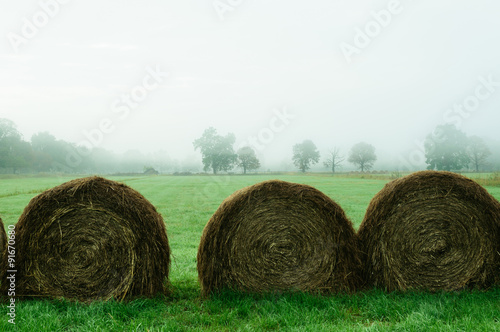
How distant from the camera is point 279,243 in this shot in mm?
5566

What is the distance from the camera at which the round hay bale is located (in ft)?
17.9

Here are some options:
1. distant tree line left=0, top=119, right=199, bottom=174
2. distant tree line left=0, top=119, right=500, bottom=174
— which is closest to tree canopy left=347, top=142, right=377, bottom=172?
distant tree line left=0, top=119, right=500, bottom=174

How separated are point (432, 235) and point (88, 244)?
16.6ft

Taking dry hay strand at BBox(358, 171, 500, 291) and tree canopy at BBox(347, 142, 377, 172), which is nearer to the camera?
dry hay strand at BBox(358, 171, 500, 291)

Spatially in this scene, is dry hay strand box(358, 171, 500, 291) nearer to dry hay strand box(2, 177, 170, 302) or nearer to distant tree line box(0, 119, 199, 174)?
dry hay strand box(2, 177, 170, 302)

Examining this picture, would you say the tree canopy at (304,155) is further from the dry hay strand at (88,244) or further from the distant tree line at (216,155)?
the dry hay strand at (88,244)

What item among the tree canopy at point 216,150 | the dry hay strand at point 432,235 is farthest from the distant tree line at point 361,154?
the dry hay strand at point 432,235

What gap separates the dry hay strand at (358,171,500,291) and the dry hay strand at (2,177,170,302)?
3220 mm

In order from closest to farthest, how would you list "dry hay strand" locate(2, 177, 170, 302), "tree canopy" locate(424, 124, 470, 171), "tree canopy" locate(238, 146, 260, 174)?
"dry hay strand" locate(2, 177, 170, 302), "tree canopy" locate(424, 124, 470, 171), "tree canopy" locate(238, 146, 260, 174)

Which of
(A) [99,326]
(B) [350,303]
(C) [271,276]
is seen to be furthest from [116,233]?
(B) [350,303]

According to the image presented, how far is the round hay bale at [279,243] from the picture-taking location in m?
5.46

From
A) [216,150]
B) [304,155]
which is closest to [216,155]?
[216,150]

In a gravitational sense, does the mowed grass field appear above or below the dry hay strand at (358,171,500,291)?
below

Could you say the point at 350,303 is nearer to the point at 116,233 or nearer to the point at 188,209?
the point at 116,233
